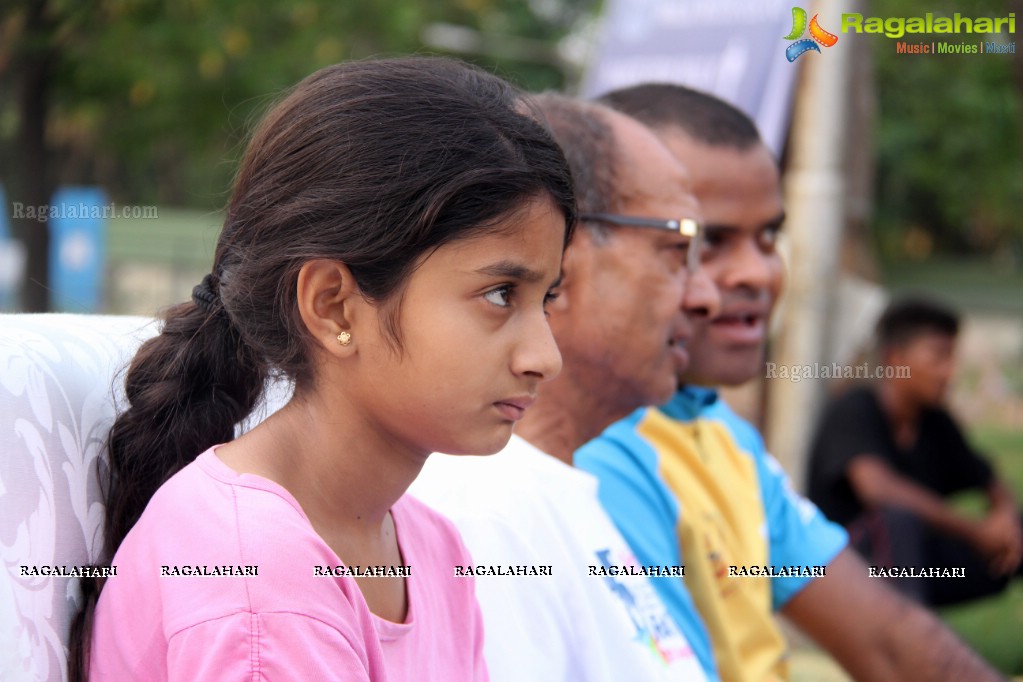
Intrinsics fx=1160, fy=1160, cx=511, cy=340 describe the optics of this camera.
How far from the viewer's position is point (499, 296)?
57.2 inches

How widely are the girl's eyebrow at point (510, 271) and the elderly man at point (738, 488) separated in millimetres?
952

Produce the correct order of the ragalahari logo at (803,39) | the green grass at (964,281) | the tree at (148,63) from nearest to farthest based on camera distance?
1. the ragalahari logo at (803,39)
2. the tree at (148,63)
3. the green grass at (964,281)

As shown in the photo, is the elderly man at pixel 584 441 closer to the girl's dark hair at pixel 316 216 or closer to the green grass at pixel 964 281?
the girl's dark hair at pixel 316 216

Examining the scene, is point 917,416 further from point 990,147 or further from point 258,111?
point 990,147

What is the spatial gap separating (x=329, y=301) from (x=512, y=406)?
0.88ft

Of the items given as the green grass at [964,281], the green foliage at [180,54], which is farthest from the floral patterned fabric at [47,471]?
the green grass at [964,281]

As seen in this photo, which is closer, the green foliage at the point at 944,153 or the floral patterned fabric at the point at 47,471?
the floral patterned fabric at the point at 47,471

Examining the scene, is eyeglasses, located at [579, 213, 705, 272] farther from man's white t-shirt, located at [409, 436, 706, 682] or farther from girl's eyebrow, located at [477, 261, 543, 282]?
girl's eyebrow, located at [477, 261, 543, 282]

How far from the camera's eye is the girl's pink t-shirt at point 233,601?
3.93ft

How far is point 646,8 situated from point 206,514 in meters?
4.94

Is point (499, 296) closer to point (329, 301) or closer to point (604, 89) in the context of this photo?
point (329, 301)

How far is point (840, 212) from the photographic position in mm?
5746

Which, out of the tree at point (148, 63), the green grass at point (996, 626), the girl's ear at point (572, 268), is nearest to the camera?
the girl's ear at point (572, 268)

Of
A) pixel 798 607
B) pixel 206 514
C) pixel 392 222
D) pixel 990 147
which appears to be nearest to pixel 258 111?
pixel 392 222
